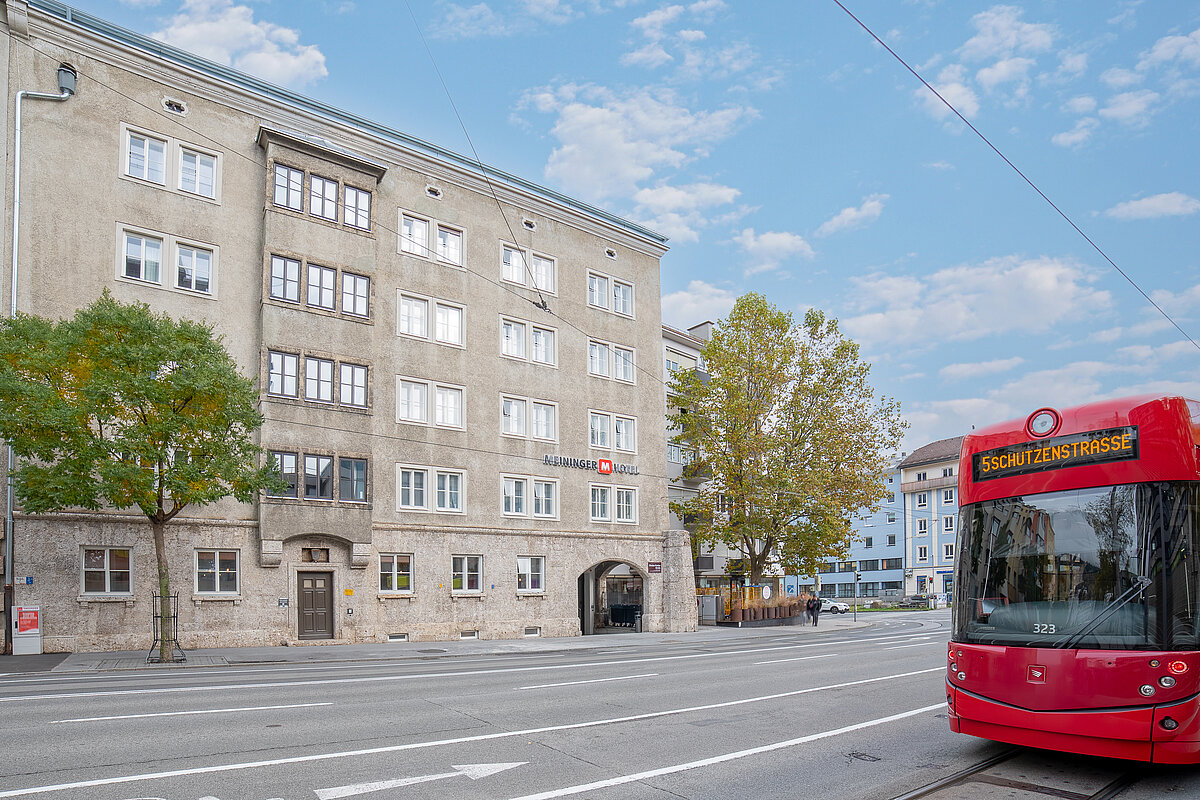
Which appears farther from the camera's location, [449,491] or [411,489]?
[449,491]

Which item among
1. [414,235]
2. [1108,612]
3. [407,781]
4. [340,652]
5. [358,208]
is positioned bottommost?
[340,652]

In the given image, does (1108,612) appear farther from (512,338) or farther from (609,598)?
Answer: (609,598)

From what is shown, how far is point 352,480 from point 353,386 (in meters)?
3.13

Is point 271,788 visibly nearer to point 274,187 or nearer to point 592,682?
point 592,682

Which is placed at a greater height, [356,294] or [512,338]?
[356,294]

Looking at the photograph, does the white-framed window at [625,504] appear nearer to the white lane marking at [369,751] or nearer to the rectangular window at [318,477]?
the rectangular window at [318,477]

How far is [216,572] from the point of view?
26.3 metres

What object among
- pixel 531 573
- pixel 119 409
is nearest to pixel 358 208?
pixel 119 409

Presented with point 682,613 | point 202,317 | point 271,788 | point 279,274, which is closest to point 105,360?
point 202,317

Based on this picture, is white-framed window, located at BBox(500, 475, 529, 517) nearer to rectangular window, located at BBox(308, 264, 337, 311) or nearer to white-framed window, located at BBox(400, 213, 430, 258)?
white-framed window, located at BBox(400, 213, 430, 258)

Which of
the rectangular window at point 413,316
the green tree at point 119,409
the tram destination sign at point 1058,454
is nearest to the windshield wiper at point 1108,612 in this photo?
the tram destination sign at point 1058,454

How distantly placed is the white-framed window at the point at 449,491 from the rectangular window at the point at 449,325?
4861 millimetres

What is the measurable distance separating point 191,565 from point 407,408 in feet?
28.6

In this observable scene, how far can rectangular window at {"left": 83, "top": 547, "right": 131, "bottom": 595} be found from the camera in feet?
79.4
